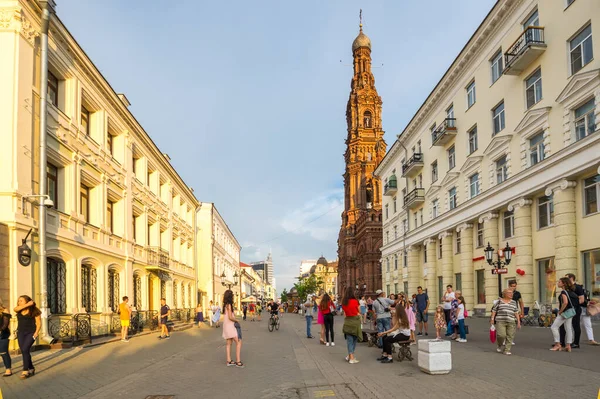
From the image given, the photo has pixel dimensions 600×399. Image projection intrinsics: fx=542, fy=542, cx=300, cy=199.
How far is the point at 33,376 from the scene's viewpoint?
10.3m

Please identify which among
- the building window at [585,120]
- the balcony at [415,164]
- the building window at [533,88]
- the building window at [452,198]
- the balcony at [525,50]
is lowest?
the building window at [452,198]

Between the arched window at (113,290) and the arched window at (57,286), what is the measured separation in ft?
14.7

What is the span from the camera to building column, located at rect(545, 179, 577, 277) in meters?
20.1

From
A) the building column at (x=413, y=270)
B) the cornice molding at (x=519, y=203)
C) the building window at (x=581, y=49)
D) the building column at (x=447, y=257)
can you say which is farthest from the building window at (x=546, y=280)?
the building column at (x=413, y=270)

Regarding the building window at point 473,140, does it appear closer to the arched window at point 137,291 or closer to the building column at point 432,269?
the building column at point 432,269

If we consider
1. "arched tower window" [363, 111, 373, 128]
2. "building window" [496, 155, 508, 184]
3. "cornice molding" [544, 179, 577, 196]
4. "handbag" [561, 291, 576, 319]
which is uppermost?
"arched tower window" [363, 111, 373, 128]

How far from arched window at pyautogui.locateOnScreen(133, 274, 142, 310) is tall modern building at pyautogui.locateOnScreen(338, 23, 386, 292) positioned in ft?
174

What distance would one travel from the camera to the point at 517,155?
24.3 meters

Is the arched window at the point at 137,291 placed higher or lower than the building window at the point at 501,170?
lower

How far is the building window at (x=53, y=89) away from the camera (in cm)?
1758

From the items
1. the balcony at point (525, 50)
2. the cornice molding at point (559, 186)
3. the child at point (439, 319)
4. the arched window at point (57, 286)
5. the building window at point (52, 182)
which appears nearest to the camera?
the child at point (439, 319)

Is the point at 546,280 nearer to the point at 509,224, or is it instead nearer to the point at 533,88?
the point at 509,224

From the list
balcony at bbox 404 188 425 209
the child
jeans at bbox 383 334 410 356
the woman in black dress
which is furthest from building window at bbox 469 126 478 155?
the woman in black dress

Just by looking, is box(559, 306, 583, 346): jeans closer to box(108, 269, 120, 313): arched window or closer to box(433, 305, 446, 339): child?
box(433, 305, 446, 339): child
